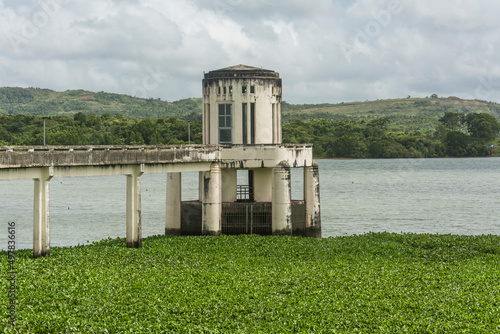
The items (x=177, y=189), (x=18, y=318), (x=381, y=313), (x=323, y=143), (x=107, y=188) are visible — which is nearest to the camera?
(x=18, y=318)

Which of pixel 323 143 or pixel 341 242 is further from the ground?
pixel 323 143

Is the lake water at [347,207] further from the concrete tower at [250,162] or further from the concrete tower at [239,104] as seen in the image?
the concrete tower at [239,104]

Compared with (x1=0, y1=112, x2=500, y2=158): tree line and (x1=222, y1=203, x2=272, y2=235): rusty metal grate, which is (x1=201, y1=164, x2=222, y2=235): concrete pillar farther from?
(x1=0, y1=112, x2=500, y2=158): tree line

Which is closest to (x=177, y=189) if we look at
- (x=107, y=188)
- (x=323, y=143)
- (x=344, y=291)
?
(x=344, y=291)

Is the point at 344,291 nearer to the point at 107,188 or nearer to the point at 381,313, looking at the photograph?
the point at 381,313

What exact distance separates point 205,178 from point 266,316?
21.5m

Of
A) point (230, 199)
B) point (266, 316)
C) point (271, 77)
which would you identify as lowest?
point (266, 316)

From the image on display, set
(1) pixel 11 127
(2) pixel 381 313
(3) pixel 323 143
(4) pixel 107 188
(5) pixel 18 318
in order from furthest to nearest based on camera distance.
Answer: (3) pixel 323 143, (1) pixel 11 127, (4) pixel 107 188, (2) pixel 381 313, (5) pixel 18 318

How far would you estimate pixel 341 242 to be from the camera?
149ft

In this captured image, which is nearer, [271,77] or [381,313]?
[381,313]

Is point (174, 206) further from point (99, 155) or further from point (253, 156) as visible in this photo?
point (99, 155)

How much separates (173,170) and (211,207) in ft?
13.5

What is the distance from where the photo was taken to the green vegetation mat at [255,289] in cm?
2603

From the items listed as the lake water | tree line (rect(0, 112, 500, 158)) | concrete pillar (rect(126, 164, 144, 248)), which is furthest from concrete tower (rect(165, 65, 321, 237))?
tree line (rect(0, 112, 500, 158))
